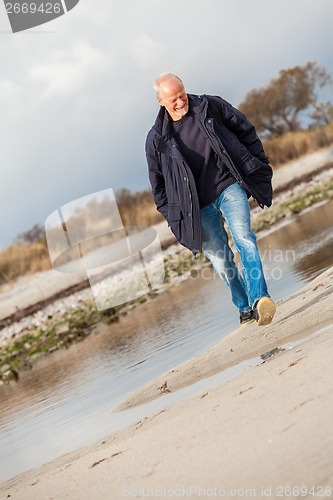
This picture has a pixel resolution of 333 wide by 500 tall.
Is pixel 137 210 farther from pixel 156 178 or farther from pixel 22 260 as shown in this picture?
pixel 156 178

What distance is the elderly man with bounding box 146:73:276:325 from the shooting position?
5.46 metres

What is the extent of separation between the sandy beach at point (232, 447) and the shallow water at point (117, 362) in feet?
2.41

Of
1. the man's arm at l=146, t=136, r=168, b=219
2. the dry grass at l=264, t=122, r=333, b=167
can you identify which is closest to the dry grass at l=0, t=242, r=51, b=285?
the dry grass at l=264, t=122, r=333, b=167

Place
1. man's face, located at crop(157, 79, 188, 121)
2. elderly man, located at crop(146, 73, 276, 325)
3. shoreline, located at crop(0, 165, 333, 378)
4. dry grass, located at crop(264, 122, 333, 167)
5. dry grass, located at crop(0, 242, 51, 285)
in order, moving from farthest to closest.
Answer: dry grass, located at crop(264, 122, 333, 167)
dry grass, located at crop(0, 242, 51, 285)
shoreline, located at crop(0, 165, 333, 378)
elderly man, located at crop(146, 73, 276, 325)
man's face, located at crop(157, 79, 188, 121)

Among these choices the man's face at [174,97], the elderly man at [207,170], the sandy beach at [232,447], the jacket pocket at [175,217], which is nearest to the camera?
the sandy beach at [232,447]

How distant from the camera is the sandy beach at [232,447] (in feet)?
8.73

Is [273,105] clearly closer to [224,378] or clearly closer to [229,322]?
[229,322]

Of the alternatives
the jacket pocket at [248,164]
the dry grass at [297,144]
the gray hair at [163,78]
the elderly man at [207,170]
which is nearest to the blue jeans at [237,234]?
the elderly man at [207,170]

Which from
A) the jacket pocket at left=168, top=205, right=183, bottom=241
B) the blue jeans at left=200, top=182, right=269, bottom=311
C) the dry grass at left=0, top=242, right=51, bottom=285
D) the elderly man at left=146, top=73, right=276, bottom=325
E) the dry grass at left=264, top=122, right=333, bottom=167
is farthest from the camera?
the dry grass at left=264, top=122, right=333, bottom=167

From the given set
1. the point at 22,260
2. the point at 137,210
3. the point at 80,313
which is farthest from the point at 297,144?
the point at 80,313

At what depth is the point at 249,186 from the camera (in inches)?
223

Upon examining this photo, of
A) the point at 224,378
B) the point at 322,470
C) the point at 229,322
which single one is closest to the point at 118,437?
the point at 224,378

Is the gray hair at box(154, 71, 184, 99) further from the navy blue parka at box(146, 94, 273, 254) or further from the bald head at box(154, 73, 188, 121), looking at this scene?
the navy blue parka at box(146, 94, 273, 254)

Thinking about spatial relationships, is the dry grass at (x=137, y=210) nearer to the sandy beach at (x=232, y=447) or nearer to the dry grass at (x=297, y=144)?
the dry grass at (x=297, y=144)
